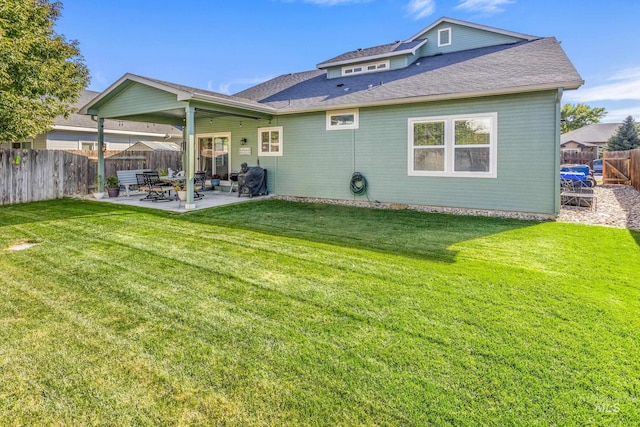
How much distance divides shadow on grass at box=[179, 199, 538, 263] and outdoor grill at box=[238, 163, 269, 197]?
141 centimetres

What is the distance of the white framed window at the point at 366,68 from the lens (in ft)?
40.7

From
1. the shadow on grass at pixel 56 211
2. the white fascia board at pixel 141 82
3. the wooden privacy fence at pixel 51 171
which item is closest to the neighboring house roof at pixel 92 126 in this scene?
the wooden privacy fence at pixel 51 171

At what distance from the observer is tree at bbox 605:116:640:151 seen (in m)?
29.3

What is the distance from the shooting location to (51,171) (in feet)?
36.1

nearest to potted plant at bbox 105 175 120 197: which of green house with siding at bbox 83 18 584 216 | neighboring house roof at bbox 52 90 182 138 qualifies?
green house with siding at bbox 83 18 584 216

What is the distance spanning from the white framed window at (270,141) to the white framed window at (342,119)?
1.85 m

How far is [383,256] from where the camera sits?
16.3 feet

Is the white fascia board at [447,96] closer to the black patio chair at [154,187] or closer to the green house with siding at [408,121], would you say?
the green house with siding at [408,121]

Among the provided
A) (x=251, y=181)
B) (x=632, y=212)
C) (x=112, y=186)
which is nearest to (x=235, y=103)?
(x=251, y=181)

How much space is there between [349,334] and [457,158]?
22.8ft

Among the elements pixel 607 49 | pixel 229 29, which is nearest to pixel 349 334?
pixel 229 29

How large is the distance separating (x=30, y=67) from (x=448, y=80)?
1006 cm

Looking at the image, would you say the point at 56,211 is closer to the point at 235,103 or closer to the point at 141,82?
the point at 141,82

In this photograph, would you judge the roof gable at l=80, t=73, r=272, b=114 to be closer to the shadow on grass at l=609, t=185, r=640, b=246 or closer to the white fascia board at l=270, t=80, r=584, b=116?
the white fascia board at l=270, t=80, r=584, b=116
